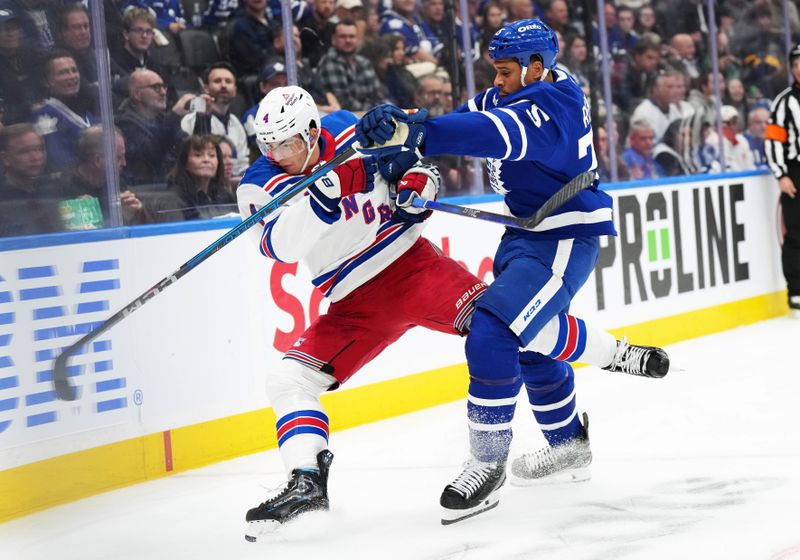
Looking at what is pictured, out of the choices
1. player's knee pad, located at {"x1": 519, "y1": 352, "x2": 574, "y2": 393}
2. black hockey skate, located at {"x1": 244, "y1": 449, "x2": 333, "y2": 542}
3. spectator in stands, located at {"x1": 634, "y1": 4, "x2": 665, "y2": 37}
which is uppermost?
spectator in stands, located at {"x1": 634, "y1": 4, "x2": 665, "y2": 37}

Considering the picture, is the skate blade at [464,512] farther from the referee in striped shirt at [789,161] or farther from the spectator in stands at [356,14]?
the referee in striped shirt at [789,161]

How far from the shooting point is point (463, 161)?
475cm

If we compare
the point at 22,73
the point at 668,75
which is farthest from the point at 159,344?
the point at 668,75

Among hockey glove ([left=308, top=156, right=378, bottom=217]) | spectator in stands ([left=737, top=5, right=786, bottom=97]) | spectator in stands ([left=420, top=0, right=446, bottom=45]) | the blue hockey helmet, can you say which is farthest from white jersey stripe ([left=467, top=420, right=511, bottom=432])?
spectator in stands ([left=737, top=5, right=786, bottom=97])

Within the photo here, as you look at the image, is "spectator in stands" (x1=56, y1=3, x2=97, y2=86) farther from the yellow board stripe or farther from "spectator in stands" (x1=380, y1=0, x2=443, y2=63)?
"spectator in stands" (x1=380, y1=0, x2=443, y2=63)

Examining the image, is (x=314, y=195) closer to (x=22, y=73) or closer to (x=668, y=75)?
(x=22, y=73)

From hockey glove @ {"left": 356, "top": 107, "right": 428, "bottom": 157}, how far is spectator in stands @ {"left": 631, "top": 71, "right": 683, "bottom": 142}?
3778mm

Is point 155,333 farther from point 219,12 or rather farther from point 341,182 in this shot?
point 219,12

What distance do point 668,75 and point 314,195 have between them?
4065 mm

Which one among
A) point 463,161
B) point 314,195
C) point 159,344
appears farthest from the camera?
point 463,161

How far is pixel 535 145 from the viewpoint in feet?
8.01

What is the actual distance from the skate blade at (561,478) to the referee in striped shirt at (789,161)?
348 cm

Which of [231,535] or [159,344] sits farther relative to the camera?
[159,344]

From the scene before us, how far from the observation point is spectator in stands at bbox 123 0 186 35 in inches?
146
